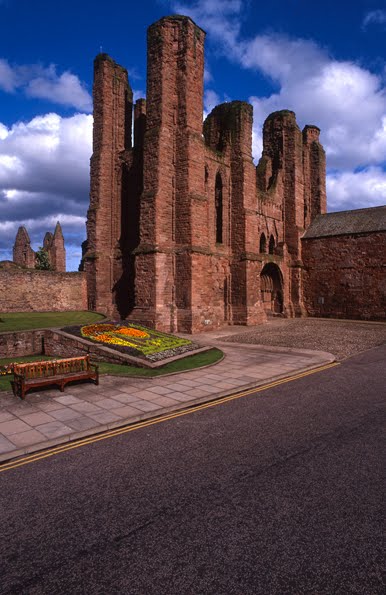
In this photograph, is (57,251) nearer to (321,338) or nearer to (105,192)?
(105,192)

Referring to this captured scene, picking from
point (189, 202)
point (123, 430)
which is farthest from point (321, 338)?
point (123, 430)

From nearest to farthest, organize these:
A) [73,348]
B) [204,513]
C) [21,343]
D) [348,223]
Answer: [204,513] → [73,348] → [21,343] → [348,223]

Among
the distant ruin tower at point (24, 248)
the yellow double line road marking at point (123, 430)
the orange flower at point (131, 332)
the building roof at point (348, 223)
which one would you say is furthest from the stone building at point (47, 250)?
the yellow double line road marking at point (123, 430)

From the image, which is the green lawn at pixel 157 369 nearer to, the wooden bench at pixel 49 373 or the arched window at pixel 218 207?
the wooden bench at pixel 49 373

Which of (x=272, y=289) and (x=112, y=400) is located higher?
(x=272, y=289)

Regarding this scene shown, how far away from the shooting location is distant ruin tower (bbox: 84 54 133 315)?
2408 cm

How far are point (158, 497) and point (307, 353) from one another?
34.6 ft

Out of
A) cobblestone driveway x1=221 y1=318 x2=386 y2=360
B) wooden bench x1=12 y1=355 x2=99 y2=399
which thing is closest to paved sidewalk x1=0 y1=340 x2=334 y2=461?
wooden bench x1=12 y1=355 x2=99 y2=399

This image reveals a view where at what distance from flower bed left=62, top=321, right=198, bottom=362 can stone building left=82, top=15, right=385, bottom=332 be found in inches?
153

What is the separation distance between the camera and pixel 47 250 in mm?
43531

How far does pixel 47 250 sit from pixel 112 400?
128 feet

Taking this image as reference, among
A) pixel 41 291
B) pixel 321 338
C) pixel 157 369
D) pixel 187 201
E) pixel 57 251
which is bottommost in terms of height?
pixel 321 338

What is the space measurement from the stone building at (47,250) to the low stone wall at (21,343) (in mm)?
28613

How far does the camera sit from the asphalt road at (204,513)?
3117 millimetres
